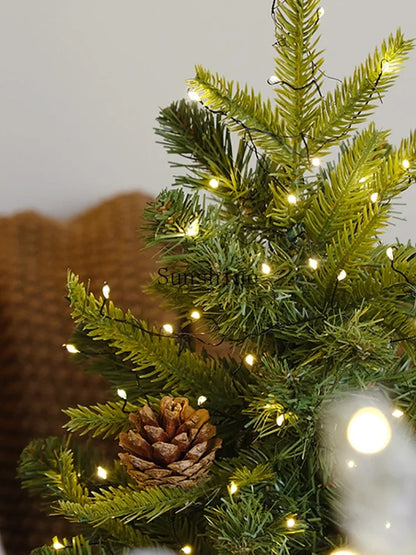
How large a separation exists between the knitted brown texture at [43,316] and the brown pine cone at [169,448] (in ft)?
0.97

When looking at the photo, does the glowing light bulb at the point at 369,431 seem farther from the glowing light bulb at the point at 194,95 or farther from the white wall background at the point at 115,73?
the white wall background at the point at 115,73

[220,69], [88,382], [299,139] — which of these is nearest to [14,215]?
[88,382]

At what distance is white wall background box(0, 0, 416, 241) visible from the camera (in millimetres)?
855

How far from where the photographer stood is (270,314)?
1.43ft

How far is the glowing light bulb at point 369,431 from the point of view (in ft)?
1.29

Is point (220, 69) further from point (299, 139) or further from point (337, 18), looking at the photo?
point (299, 139)

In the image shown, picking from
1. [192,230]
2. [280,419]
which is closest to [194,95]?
[192,230]

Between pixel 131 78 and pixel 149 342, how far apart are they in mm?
513

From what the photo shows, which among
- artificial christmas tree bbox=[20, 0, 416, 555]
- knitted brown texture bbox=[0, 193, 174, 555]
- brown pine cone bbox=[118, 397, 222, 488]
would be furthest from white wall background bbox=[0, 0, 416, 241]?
brown pine cone bbox=[118, 397, 222, 488]

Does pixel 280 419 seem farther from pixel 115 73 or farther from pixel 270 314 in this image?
pixel 115 73

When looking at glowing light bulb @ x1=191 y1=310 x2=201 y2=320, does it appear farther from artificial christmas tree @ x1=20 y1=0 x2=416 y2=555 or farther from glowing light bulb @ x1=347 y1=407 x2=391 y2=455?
glowing light bulb @ x1=347 y1=407 x2=391 y2=455

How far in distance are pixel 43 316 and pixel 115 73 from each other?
0.36m

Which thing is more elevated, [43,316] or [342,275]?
[342,275]

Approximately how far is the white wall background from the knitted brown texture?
0.10 metres
